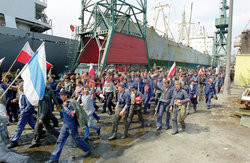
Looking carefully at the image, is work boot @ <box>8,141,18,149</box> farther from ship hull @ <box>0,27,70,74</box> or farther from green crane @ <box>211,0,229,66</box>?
green crane @ <box>211,0,229,66</box>

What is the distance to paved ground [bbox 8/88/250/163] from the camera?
3.91 meters

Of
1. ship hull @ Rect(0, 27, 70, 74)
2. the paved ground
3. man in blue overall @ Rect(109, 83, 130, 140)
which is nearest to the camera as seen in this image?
the paved ground

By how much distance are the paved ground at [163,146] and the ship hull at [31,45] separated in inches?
451

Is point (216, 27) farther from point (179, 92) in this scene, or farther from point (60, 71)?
point (179, 92)

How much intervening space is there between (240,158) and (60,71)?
20.0 metres

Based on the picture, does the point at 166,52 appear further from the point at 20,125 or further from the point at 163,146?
the point at 20,125

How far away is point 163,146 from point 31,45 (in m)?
16.5

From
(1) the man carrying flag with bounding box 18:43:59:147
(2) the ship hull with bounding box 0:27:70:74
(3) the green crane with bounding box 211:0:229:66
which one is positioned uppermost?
(3) the green crane with bounding box 211:0:229:66

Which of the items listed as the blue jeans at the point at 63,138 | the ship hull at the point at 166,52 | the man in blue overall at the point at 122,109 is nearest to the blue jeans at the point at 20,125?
the blue jeans at the point at 63,138

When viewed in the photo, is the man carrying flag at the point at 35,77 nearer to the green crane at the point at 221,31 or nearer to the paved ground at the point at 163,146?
the paved ground at the point at 163,146

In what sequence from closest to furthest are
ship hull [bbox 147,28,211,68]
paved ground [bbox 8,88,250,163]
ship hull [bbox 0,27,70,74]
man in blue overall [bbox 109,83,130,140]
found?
paved ground [bbox 8,88,250,163], man in blue overall [bbox 109,83,130,140], ship hull [bbox 0,27,70,74], ship hull [bbox 147,28,211,68]

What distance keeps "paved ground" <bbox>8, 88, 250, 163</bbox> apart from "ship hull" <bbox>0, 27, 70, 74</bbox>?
11459mm

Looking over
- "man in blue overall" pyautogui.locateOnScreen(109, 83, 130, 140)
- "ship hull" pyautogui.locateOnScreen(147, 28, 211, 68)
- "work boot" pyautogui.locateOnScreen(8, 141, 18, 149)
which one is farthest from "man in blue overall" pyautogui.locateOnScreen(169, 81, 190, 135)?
"ship hull" pyautogui.locateOnScreen(147, 28, 211, 68)

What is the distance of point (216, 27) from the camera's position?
45312 mm
